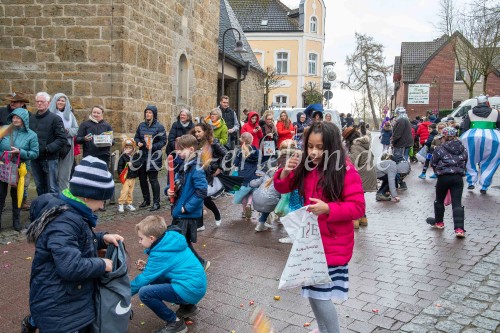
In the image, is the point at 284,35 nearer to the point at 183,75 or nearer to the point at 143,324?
the point at 183,75

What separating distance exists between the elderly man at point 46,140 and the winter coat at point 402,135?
857 cm

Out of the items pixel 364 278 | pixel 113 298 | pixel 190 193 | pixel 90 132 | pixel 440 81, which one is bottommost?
pixel 364 278

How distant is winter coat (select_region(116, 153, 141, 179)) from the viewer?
8.91 m

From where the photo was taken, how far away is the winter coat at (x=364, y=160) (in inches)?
320

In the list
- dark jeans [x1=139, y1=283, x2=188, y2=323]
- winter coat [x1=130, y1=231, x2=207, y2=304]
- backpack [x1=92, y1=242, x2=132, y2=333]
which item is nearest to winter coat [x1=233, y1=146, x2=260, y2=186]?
winter coat [x1=130, y1=231, x2=207, y2=304]

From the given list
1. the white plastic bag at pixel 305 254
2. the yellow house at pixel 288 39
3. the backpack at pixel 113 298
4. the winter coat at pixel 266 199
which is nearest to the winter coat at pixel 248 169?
the winter coat at pixel 266 199

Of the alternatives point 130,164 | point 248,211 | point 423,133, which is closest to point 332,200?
point 248,211

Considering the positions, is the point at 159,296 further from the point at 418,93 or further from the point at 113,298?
the point at 418,93

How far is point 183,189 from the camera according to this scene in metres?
5.41

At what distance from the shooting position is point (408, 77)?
176 feet

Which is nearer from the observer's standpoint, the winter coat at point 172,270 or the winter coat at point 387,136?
the winter coat at point 172,270

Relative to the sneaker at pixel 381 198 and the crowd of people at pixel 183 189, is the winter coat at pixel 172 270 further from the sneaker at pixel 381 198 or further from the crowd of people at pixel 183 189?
the sneaker at pixel 381 198

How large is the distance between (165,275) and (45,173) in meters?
4.76

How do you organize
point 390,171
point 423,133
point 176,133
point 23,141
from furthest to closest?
point 423,133
point 390,171
point 176,133
point 23,141
